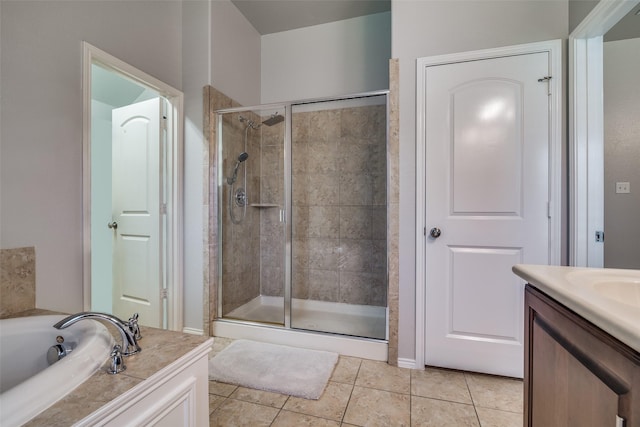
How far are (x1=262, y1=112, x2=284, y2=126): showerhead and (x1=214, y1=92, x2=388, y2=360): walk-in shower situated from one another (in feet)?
0.04

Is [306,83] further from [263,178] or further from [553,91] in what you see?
[553,91]

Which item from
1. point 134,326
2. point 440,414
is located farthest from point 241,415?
point 440,414

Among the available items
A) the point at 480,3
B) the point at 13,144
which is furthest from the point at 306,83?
the point at 13,144

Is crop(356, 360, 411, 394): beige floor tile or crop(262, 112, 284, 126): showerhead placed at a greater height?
crop(262, 112, 284, 126): showerhead

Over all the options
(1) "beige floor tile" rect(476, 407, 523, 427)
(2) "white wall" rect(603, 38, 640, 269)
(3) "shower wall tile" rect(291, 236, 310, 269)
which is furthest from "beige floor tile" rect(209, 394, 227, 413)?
(2) "white wall" rect(603, 38, 640, 269)

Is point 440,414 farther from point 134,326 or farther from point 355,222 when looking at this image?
point 355,222

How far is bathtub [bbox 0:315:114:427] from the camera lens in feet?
2.11

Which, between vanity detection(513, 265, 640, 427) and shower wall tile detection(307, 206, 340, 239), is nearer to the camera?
vanity detection(513, 265, 640, 427)

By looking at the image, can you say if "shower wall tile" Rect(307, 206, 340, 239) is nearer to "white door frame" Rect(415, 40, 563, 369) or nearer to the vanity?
"white door frame" Rect(415, 40, 563, 369)

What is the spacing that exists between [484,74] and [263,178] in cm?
205

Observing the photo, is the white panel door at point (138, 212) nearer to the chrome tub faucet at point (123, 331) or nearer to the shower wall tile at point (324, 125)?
the shower wall tile at point (324, 125)

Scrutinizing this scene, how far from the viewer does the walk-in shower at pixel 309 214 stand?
2.57 m

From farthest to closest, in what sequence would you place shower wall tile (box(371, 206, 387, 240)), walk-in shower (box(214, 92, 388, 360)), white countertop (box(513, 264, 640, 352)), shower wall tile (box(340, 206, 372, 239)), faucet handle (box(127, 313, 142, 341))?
shower wall tile (box(340, 206, 372, 239)) < shower wall tile (box(371, 206, 387, 240)) < walk-in shower (box(214, 92, 388, 360)) < faucet handle (box(127, 313, 142, 341)) < white countertop (box(513, 264, 640, 352))

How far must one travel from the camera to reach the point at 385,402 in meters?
1.55
